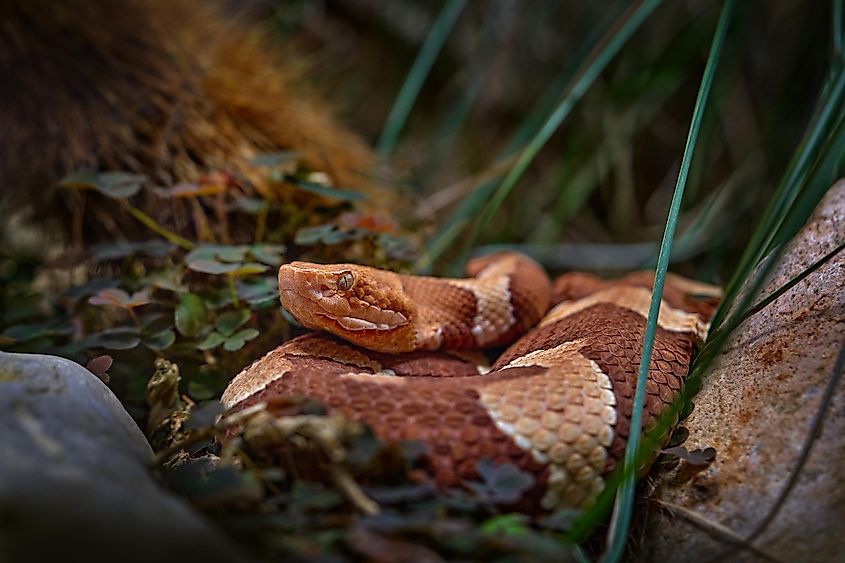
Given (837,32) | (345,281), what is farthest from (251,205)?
(837,32)

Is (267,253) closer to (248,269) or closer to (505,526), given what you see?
(248,269)

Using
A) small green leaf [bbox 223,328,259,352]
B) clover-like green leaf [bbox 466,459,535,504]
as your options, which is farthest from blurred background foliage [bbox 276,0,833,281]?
clover-like green leaf [bbox 466,459,535,504]

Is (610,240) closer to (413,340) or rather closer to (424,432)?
(413,340)

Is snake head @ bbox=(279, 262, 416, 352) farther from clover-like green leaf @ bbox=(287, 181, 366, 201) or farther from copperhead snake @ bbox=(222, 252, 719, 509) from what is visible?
clover-like green leaf @ bbox=(287, 181, 366, 201)

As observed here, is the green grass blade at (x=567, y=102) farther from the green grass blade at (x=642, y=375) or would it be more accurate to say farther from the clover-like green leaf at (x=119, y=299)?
the clover-like green leaf at (x=119, y=299)

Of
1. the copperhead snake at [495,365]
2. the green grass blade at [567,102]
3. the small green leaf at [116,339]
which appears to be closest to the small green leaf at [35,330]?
the small green leaf at [116,339]
